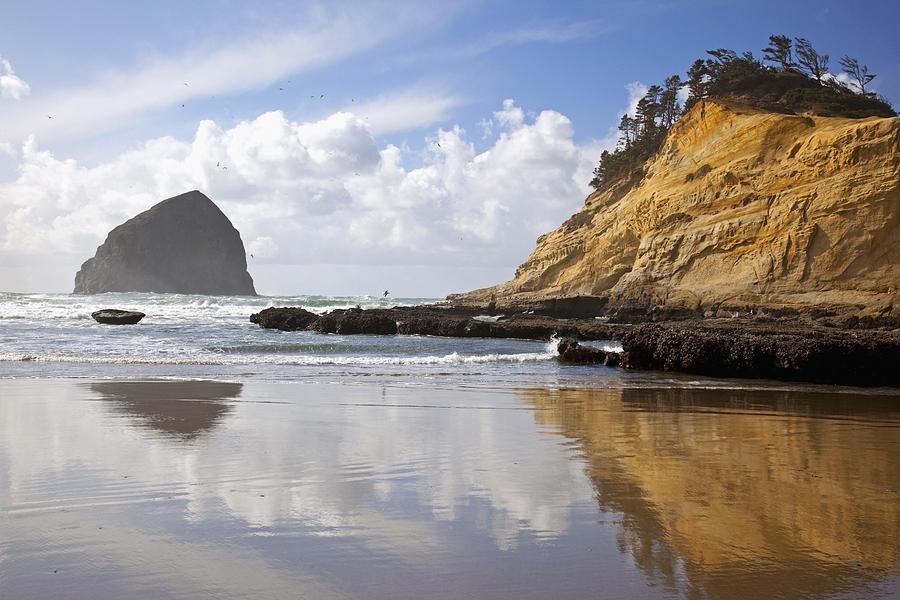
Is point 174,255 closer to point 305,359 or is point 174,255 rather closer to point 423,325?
point 423,325

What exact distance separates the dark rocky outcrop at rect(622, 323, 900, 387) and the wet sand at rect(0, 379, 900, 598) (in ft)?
18.3

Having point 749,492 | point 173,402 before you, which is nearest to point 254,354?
point 173,402

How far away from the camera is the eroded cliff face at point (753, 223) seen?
91.8 feet

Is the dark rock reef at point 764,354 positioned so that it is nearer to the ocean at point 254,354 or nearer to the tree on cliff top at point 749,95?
the ocean at point 254,354

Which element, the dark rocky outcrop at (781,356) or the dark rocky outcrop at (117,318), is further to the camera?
the dark rocky outcrop at (117,318)

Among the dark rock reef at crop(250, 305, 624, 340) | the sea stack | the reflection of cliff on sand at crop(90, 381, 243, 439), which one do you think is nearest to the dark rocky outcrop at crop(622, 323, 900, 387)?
the dark rock reef at crop(250, 305, 624, 340)

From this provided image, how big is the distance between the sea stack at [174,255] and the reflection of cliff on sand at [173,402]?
12435 centimetres

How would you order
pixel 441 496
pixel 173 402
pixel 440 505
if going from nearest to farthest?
1. pixel 440 505
2. pixel 441 496
3. pixel 173 402

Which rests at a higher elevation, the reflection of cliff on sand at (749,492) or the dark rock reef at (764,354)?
the dark rock reef at (764,354)

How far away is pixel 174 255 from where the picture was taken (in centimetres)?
13238

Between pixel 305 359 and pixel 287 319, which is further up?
pixel 287 319

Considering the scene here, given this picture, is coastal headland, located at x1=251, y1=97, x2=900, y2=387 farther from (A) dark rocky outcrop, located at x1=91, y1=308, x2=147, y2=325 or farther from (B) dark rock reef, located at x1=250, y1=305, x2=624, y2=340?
(A) dark rocky outcrop, located at x1=91, y1=308, x2=147, y2=325

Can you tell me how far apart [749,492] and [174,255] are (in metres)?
138

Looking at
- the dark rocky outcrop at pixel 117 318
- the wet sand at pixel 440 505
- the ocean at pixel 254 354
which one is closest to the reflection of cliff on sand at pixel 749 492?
the wet sand at pixel 440 505
